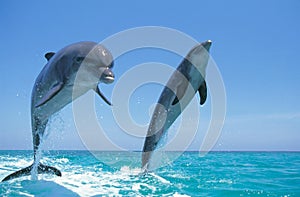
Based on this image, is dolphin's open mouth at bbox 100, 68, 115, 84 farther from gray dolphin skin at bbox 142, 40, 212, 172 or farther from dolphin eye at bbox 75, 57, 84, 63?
gray dolphin skin at bbox 142, 40, 212, 172

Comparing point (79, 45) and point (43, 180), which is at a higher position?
point (79, 45)

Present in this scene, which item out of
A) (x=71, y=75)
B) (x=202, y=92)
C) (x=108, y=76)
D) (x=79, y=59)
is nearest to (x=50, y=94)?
(x=71, y=75)

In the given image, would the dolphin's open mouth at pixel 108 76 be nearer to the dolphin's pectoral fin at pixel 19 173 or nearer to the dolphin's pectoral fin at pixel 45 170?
the dolphin's pectoral fin at pixel 45 170

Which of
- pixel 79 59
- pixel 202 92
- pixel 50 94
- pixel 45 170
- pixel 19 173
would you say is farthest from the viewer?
pixel 202 92

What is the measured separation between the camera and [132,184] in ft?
26.9

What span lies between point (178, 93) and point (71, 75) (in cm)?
326

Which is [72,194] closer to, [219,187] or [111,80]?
[111,80]

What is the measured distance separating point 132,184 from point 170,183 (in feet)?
4.23

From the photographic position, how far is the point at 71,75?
19.8 feet

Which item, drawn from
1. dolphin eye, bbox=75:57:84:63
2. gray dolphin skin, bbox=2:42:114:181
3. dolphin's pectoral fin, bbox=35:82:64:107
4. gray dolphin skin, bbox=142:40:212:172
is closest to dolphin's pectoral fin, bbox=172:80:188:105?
gray dolphin skin, bbox=142:40:212:172

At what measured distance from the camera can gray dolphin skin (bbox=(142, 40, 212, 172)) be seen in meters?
7.79

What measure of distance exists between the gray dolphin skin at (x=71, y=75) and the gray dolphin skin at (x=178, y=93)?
211 cm

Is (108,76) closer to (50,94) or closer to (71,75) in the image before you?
(71,75)

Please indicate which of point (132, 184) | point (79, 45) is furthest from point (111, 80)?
point (132, 184)
